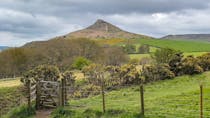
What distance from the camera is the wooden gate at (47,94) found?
2319cm

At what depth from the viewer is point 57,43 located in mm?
87562

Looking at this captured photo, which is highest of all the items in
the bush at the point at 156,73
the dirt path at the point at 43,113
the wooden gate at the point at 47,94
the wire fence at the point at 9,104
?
the bush at the point at 156,73

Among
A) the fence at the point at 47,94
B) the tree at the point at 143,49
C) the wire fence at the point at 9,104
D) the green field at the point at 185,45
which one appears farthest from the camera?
the tree at the point at 143,49

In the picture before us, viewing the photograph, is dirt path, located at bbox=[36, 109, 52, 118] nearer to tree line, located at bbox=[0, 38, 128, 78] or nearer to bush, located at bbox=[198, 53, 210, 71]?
bush, located at bbox=[198, 53, 210, 71]

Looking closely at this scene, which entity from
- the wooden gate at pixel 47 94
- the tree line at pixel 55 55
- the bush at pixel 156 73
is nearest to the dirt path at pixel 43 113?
the wooden gate at pixel 47 94

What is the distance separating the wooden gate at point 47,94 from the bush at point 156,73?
1834cm

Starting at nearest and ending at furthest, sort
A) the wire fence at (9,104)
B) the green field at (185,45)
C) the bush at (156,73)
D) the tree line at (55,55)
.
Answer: the wire fence at (9,104) → the bush at (156,73) → the tree line at (55,55) → the green field at (185,45)

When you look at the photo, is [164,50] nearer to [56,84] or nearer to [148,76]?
[148,76]

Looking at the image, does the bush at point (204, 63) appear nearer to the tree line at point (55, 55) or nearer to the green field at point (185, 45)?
the tree line at point (55, 55)

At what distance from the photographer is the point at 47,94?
23766 mm

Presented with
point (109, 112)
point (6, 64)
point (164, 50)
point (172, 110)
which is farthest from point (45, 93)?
point (6, 64)

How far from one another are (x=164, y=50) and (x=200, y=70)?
34.5 ft

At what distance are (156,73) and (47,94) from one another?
2020cm

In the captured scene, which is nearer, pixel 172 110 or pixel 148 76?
pixel 172 110
